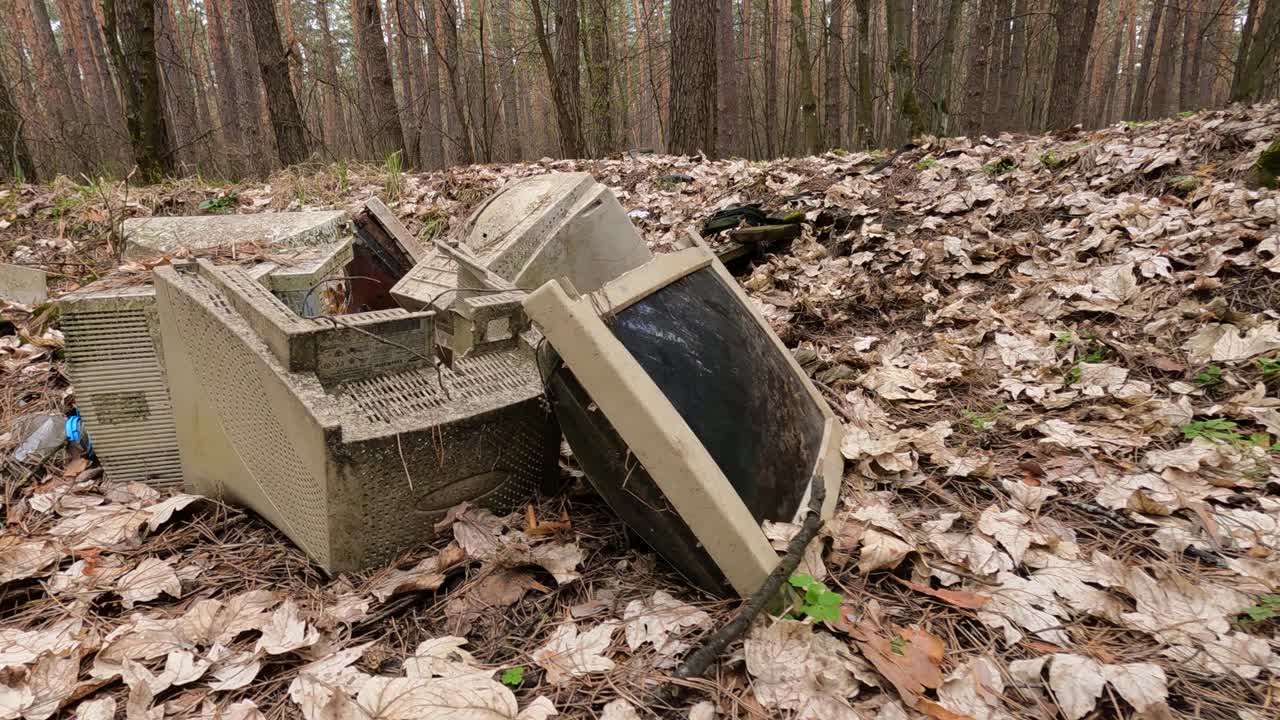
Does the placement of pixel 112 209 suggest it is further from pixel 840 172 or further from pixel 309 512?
pixel 840 172

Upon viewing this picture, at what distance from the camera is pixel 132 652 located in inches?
65.6

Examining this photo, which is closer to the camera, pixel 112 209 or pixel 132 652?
pixel 132 652

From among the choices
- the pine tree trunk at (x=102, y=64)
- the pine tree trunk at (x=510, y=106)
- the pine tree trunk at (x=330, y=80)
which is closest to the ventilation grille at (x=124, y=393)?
the pine tree trunk at (x=330, y=80)

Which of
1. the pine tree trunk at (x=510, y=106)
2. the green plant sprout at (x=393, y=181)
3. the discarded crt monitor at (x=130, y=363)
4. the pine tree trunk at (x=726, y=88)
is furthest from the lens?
the pine tree trunk at (x=510, y=106)

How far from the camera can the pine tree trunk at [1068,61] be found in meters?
8.84

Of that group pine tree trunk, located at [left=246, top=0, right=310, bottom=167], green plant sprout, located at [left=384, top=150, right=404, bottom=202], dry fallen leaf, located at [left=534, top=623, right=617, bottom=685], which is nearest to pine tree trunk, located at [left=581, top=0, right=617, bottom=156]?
green plant sprout, located at [left=384, top=150, right=404, bottom=202]

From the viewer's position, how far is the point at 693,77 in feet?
23.9

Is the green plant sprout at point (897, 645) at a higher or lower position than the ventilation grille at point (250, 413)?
lower

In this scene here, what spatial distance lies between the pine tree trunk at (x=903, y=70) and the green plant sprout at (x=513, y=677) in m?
7.59

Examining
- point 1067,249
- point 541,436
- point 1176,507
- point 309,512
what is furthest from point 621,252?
point 1067,249

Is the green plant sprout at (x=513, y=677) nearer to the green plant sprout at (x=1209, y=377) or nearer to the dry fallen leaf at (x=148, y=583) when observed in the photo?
the dry fallen leaf at (x=148, y=583)

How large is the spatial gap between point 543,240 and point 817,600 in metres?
1.85

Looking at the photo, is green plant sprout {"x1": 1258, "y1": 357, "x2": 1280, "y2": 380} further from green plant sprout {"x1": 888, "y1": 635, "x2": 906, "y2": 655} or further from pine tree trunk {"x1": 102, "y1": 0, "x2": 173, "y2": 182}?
pine tree trunk {"x1": 102, "y1": 0, "x2": 173, "y2": 182}

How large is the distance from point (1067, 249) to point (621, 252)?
247 centimetres
